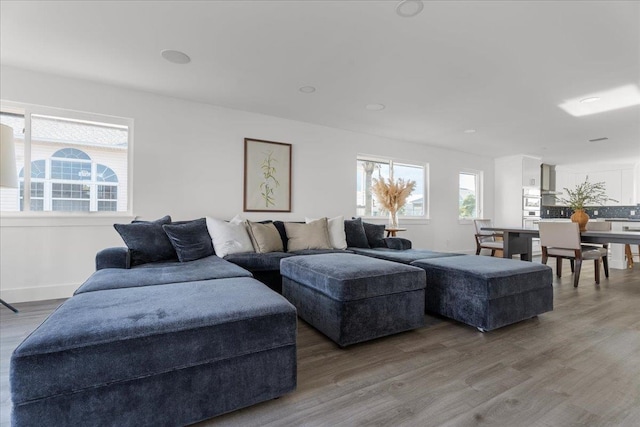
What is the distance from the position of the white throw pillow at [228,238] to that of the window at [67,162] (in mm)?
1207

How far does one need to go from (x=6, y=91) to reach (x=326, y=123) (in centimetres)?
365

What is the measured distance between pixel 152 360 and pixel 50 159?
3229 millimetres

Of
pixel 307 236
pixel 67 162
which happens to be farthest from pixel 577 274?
pixel 67 162

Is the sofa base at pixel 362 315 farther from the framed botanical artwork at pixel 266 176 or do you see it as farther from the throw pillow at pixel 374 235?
the framed botanical artwork at pixel 266 176

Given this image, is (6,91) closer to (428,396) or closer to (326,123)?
(326,123)

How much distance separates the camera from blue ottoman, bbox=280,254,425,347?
1.92m

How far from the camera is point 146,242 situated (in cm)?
266

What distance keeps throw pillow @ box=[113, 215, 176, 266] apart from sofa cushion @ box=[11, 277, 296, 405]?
117 cm

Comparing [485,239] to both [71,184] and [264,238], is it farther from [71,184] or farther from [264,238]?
[71,184]

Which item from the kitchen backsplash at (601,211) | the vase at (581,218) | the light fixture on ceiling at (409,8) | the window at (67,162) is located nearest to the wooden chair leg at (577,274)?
the vase at (581,218)

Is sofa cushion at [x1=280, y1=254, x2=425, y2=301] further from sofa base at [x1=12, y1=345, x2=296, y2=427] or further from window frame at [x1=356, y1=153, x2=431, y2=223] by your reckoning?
window frame at [x1=356, y1=153, x2=431, y2=223]

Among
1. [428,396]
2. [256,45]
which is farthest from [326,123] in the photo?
[428,396]

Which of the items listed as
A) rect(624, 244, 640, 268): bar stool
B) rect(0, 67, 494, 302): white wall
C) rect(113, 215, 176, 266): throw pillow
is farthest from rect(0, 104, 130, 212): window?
rect(624, 244, 640, 268): bar stool

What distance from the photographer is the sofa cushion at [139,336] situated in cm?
99
